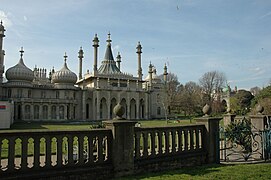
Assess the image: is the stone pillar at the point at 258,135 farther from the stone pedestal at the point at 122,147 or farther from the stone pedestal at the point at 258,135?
the stone pedestal at the point at 122,147

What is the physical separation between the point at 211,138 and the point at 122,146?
332 centimetres

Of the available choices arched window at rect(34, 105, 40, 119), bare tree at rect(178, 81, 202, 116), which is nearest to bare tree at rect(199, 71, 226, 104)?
bare tree at rect(178, 81, 202, 116)

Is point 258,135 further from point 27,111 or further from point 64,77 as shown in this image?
point 64,77

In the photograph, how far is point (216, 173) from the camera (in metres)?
6.77

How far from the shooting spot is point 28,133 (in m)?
5.55

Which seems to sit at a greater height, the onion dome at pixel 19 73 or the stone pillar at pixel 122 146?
the onion dome at pixel 19 73

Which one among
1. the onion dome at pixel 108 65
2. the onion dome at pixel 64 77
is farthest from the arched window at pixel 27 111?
the onion dome at pixel 108 65

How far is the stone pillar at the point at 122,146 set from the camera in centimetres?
655

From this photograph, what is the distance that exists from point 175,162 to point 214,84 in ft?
186

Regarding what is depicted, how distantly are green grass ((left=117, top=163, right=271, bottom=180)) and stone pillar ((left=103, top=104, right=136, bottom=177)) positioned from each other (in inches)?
10.1

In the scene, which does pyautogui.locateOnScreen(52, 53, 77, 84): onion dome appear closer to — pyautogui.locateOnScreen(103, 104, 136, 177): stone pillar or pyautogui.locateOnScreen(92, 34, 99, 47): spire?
pyautogui.locateOnScreen(92, 34, 99, 47): spire

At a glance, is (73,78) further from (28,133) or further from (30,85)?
(28,133)

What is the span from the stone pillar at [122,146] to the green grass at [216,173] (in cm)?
26

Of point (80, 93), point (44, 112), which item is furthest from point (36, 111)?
point (80, 93)
